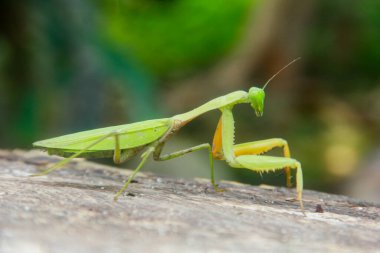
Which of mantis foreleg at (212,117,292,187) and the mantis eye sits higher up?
the mantis eye

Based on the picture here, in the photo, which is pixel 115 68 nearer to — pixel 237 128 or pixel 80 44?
pixel 80 44

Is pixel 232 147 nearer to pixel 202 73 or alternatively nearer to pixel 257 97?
pixel 257 97

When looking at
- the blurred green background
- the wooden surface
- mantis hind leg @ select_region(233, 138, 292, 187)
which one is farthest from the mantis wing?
the blurred green background

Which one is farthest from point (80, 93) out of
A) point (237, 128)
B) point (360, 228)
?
point (237, 128)

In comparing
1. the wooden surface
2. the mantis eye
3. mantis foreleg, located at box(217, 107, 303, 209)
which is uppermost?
the mantis eye

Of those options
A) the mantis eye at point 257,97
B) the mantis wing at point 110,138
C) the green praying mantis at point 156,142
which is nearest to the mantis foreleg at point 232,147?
the green praying mantis at point 156,142

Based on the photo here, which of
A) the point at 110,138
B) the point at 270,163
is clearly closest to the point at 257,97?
the point at 270,163

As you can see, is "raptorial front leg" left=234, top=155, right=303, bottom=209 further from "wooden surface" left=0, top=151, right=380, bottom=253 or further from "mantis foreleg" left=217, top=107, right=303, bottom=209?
"wooden surface" left=0, top=151, right=380, bottom=253

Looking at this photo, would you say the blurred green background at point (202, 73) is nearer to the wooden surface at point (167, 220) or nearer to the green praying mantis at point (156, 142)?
the green praying mantis at point (156, 142)
